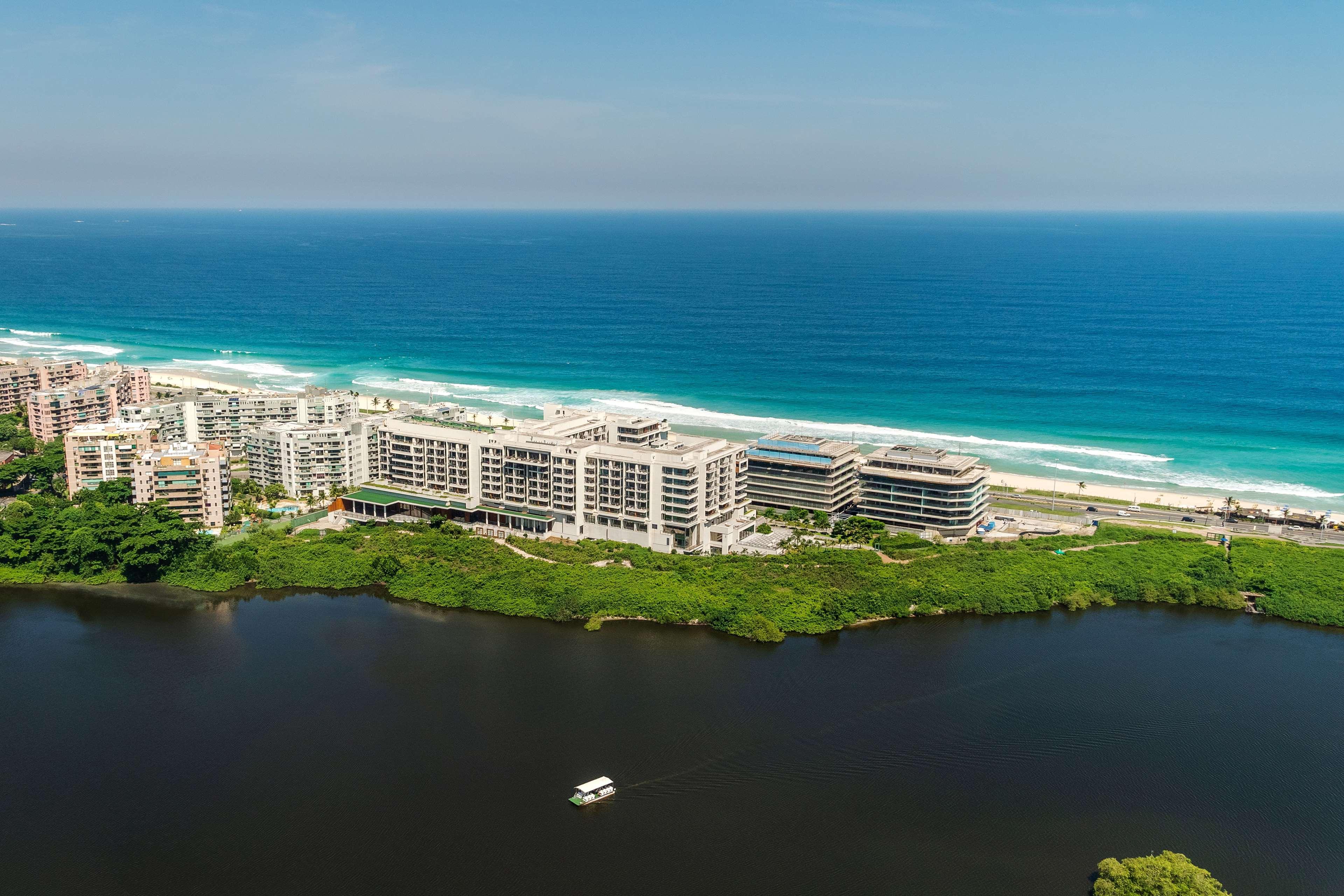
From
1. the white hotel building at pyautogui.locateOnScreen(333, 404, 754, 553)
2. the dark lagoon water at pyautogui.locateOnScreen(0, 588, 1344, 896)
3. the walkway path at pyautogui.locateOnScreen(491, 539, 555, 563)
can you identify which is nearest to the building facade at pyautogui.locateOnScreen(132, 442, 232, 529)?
the white hotel building at pyautogui.locateOnScreen(333, 404, 754, 553)

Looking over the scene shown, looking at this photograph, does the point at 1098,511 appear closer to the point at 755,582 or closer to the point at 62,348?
the point at 755,582

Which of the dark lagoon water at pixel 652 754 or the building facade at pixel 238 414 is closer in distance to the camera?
the dark lagoon water at pixel 652 754

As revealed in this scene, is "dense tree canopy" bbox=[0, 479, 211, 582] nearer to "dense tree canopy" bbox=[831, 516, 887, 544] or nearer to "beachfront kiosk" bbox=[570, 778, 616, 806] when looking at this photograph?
"beachfront kiosk" bbox=[570, 778, 616, 806]

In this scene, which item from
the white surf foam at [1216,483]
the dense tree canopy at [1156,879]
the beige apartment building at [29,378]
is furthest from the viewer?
the beige apartment building at [29,378]

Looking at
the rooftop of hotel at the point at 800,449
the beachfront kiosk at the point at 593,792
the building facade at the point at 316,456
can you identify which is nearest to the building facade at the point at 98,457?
the building facade at the point at 316,456

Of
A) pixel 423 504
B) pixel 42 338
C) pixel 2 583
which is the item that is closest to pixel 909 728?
pixel 423 504

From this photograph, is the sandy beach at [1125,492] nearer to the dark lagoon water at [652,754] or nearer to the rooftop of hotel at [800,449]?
the rooftop of hotel at [800,449]

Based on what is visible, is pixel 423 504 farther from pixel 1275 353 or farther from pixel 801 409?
pixel 1275 353
